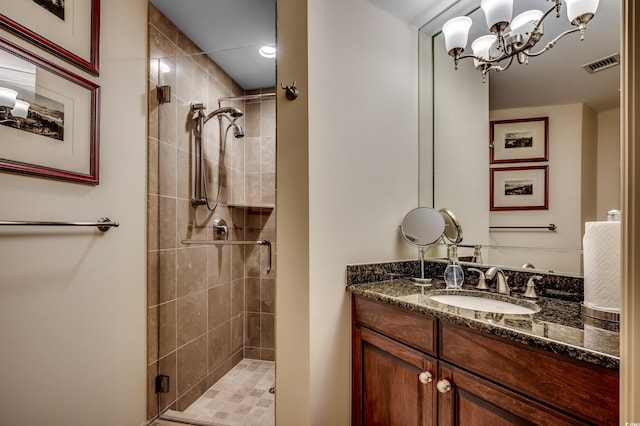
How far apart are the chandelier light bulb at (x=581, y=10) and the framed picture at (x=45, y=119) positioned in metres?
2.01

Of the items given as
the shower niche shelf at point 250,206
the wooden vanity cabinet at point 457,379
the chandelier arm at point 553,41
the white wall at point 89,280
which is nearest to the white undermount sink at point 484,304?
the wooden vanity cabinet at point 457,379

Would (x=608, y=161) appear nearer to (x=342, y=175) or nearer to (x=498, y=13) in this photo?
(x=498, y=13)

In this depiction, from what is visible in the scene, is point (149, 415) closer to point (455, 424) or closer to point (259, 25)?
point (455, 424)

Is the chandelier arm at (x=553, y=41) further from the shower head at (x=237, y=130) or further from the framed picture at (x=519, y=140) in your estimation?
the shower head at (x=237, y=130)

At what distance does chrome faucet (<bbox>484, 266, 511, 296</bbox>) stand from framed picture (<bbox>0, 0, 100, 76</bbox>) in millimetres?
2004

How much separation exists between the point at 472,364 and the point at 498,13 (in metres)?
1.43

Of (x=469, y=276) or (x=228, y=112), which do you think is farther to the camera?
(x=228, y=112)

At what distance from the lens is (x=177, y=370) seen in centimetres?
183

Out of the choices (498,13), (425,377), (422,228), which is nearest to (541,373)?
(425,377)

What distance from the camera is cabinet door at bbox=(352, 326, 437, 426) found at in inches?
42.8

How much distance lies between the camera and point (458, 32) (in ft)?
4.88

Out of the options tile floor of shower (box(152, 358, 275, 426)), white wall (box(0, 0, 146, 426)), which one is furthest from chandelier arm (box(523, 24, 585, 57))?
tile floor of shower (box(152, 358, 275, 426))

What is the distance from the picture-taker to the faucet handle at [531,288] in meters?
1.23

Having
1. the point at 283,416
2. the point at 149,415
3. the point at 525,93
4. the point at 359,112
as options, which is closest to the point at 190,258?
the point at 149,415
